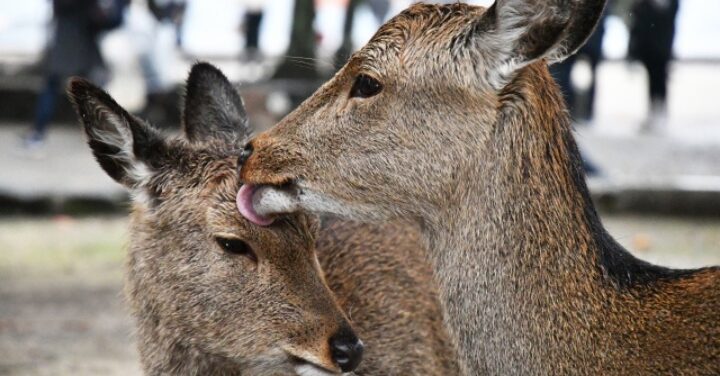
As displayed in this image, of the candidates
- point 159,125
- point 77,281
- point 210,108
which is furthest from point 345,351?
point 159,125

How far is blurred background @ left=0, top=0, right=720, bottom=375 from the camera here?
1014cm

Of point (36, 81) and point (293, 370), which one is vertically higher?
point (293, 370)

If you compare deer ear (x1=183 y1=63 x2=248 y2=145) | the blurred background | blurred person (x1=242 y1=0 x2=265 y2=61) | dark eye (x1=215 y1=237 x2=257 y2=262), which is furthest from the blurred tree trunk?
dark eye (x1=215 y1=237 x2=257 y2=262)

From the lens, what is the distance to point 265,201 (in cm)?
502

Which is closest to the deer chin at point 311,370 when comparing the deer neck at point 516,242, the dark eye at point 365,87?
the deer neck at point 516,242

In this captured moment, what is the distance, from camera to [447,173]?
4793mm

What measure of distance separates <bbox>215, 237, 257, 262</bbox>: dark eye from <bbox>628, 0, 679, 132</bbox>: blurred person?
13.5 metres

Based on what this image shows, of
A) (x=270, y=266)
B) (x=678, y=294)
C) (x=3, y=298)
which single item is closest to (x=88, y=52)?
(x=3, y=298)

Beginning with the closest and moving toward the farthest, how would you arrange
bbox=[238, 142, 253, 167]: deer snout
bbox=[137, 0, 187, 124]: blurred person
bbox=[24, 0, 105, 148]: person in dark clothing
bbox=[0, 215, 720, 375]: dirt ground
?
bbox=[238, 142, 253, 167]: deer snout < bbox=[0, 215, 720, 375]: dirt ground < bbox=[24, 0, 105, 148]: person in dark clothing < bbox=[137, 0, 187, 124]: blurred person

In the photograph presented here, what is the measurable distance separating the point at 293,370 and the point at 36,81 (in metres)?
16.7

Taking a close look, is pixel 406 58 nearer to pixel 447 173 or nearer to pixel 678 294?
pixel 447 173

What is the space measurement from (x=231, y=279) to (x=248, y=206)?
0.37 m

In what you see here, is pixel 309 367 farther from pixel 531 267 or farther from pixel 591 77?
pixel 591 77

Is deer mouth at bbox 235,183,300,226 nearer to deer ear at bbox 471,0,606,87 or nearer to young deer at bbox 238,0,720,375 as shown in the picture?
young deer at bbox 238,0,720,375
